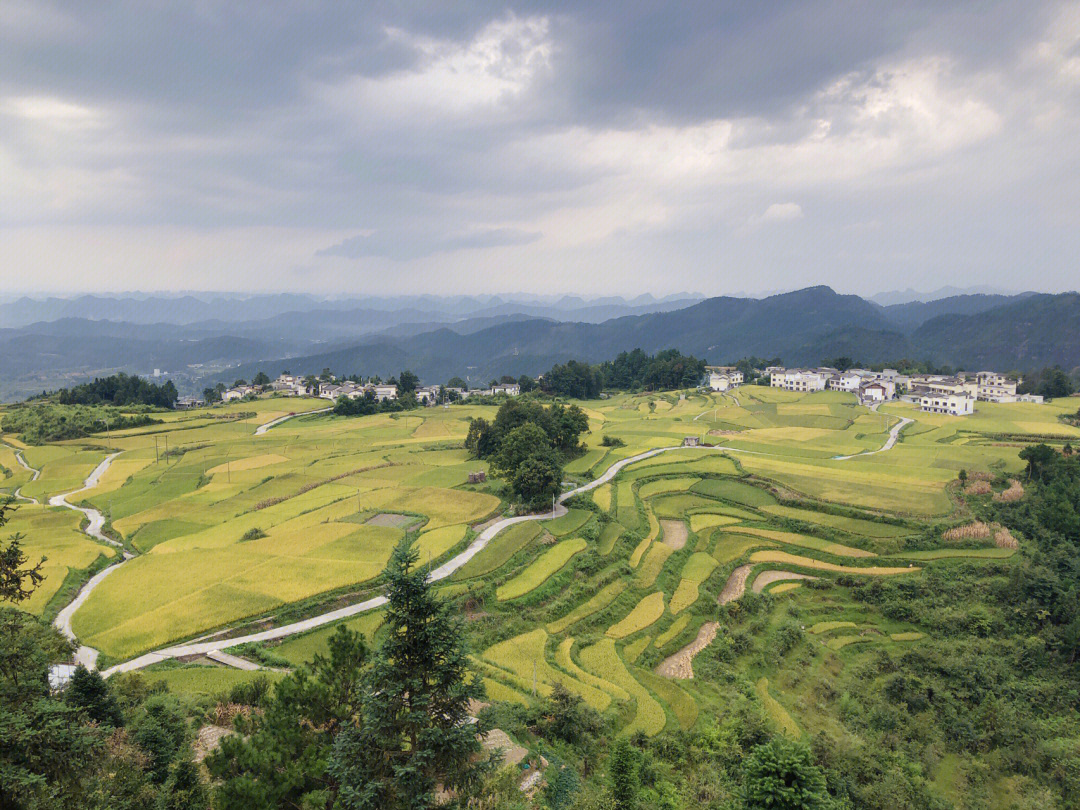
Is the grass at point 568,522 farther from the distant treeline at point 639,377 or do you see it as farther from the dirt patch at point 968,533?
the distant treeline at point 639,377

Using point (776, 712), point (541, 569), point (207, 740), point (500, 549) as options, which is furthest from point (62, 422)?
point (776, 712)

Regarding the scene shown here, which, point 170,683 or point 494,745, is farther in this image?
point 170,683

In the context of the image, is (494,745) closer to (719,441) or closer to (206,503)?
(206,503)

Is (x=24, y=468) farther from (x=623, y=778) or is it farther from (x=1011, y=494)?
(x=1011, y=494)

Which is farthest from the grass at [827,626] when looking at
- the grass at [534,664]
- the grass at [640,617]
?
the grass at [534,664]

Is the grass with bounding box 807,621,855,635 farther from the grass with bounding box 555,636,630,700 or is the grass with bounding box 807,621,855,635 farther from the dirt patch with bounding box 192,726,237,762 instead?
the dirt patch with bounding box 192,726,237,762

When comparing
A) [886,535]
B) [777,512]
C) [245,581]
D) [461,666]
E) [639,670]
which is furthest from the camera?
[777,512]

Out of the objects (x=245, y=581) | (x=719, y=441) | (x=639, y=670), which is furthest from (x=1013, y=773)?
(x=719, y=441)
